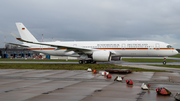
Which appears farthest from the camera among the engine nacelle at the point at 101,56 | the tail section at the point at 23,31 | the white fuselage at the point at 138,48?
the tail section at the point at 23,31

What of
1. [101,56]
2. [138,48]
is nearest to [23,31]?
[101,56]

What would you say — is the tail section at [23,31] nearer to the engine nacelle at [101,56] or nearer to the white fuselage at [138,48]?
the white fuselage at [138,48]

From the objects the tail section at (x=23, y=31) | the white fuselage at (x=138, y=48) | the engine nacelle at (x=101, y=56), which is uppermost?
the tail section at (x=23, y=31)

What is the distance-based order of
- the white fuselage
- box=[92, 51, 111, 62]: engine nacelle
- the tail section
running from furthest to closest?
the tail section
the white fuselage
box=[92, 51, 111, 62]: engine nacelle

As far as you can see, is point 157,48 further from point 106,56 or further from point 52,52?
point 52,52

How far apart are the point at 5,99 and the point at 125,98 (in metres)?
4.40

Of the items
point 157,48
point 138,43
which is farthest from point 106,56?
point 157,48

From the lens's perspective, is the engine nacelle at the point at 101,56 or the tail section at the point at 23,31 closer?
the engine nacelle at the point at 101,56

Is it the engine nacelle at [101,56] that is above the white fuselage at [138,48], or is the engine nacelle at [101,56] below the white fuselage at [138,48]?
below

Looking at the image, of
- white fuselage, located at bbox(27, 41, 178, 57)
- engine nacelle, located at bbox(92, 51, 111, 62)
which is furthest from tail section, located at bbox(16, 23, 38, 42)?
engine nacelle, located at bbox(92, 51, 111, 62)

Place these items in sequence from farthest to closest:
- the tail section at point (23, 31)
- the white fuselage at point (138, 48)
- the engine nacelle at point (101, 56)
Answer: the tail section at point (23, 31) → the white fuselage at point (138, 48) → the engine nacelle at point (101, 56)

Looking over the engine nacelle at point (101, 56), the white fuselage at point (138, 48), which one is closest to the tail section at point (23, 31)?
the white fuselage at point (138, 48)

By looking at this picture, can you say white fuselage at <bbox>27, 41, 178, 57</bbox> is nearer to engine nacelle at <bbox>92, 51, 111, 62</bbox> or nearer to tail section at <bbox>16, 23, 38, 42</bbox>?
engine nacelle at <bbox>92, 51, 111, 62</bbox>

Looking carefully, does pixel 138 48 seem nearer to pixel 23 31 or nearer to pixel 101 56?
pixel 101 56
